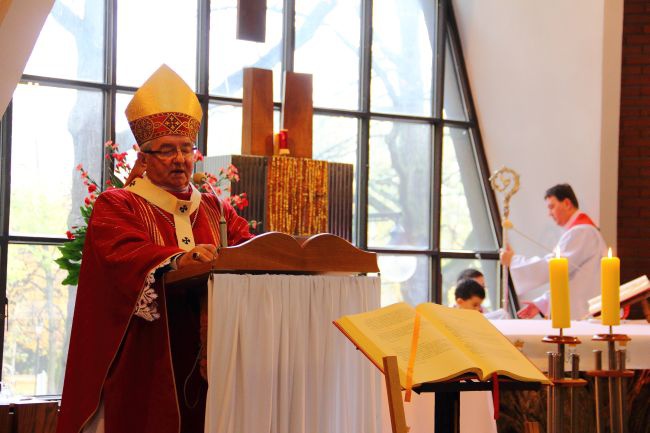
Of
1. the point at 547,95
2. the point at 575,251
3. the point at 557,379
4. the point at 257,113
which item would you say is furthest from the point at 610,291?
the point at 547,95

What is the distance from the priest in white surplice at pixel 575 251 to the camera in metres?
7.66

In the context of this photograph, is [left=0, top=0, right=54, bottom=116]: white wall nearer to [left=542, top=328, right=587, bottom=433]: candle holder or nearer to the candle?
the candle

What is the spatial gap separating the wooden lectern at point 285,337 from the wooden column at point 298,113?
4358mm

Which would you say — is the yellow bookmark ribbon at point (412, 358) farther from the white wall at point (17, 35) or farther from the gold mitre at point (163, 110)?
the white wall at point (17, 35)

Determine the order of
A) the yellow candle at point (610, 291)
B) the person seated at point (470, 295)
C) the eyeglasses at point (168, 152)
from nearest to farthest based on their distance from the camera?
1. the yellow candle at point (610, 291)
2. the eyeglasses at point (168, 152)
3. the person seated at point (470, 295)

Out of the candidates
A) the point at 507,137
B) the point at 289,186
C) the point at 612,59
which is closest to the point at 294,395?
the point at 289,186

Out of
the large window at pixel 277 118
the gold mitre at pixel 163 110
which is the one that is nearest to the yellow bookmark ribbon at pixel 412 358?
the gold mitre at pixel 163 110

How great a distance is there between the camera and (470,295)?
7008mm

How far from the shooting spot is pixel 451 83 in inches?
369

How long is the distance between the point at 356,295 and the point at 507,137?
627 cm

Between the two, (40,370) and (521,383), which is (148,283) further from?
(40,370)

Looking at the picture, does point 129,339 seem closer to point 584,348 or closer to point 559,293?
point 559,293

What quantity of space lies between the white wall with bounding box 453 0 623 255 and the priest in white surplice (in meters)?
0.40

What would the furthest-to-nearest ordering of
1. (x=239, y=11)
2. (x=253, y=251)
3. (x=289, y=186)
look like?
1. (x=289, y=186)
2. (x=239, y=11)
3. (x=253, y=251)
